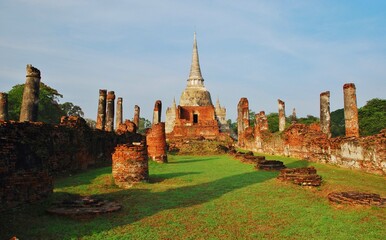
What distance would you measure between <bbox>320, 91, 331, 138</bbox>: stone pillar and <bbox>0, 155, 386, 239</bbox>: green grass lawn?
8580 millimetres

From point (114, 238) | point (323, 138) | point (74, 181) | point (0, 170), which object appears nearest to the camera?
point (114, 238)

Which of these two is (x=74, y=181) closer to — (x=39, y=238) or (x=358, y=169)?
(x=39, y=238)

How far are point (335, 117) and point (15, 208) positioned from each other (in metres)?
50.4

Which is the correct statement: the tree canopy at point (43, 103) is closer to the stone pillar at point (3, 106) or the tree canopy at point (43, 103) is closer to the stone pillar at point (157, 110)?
Result: the stone pillar at point (157, 110)

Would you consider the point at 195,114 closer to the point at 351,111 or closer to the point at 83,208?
the point at 351,111

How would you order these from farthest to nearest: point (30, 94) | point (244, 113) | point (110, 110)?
point (244, 113), point (110, 110), point (30, 94)

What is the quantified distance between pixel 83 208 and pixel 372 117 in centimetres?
3163

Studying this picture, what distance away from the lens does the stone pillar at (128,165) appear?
889 cm

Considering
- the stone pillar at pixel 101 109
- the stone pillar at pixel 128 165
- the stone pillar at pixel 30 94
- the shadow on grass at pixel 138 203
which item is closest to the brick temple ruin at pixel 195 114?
the stone pillar at pixel 101 109

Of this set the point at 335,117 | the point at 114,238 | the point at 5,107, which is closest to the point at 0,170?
the point at 114,238

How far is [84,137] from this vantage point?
1257cm

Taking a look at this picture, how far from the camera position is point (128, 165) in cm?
899

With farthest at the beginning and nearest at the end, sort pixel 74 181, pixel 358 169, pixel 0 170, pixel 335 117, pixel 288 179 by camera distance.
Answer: pixel 335 117 < pixel 358 169 < pixel 74 181 < pixel 288 179 < pixel 0 170

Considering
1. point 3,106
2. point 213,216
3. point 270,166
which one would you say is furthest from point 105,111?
point 213,216
